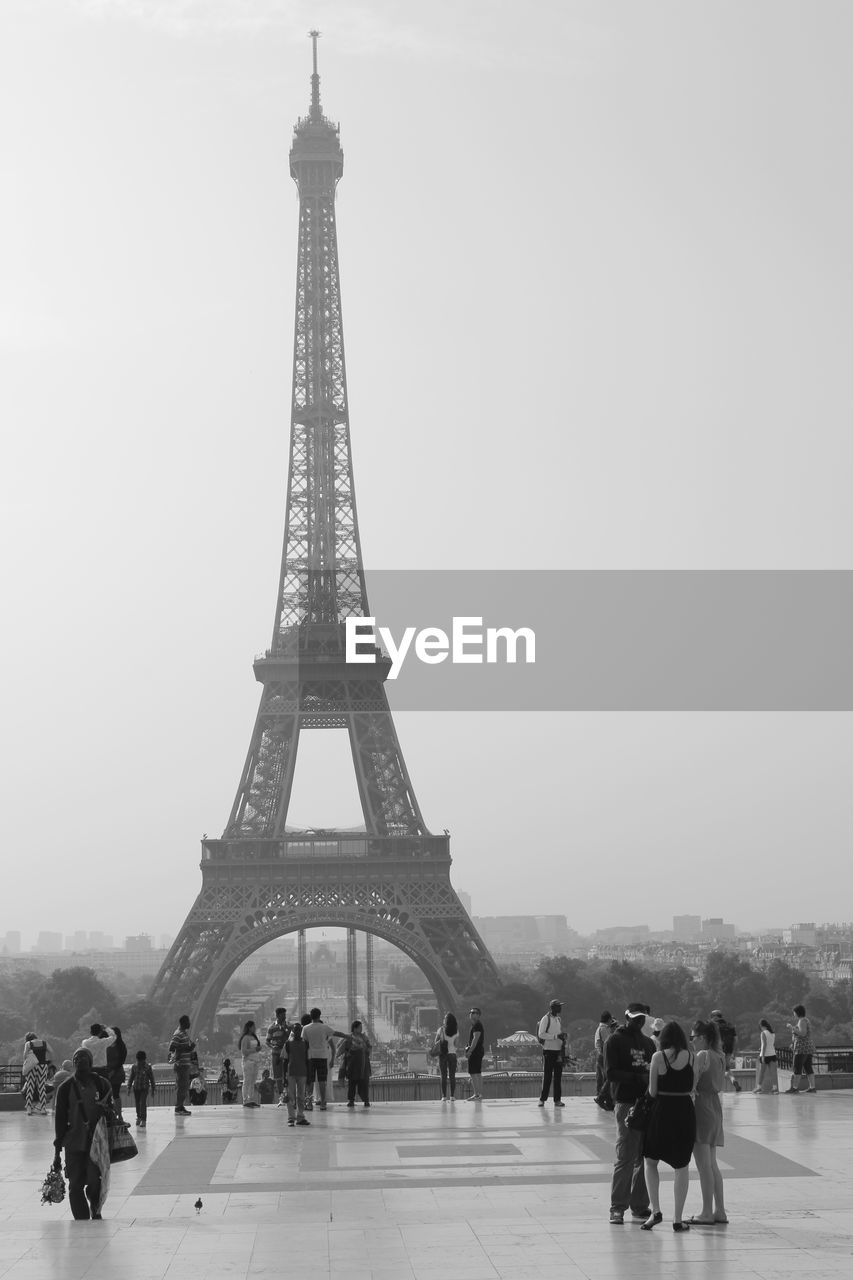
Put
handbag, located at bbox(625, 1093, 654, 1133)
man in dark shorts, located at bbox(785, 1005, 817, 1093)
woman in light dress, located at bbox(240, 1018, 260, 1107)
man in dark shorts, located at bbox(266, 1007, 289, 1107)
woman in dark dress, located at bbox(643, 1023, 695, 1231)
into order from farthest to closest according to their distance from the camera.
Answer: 1. man in dark shorts, located at bbox(785, 1005, 817, 1093)
2. man in dark shorts, located at bbox(266, 1007, 289, 1107)
3. woman in light dress, located at bbox(240, 1018, 260, 1107)
4. handbag, located at bbox(625, 1093, 654, 1133)
5. woman in dark dress, located at bbox(643, 1023, 695, 1231)

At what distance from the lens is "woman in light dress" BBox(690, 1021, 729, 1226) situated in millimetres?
13391

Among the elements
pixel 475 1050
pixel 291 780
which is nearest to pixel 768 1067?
pixel 475 1050

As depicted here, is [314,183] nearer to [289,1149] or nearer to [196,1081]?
[196,1081]

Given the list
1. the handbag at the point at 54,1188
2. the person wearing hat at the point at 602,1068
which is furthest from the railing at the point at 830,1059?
the handbag at the point at 54,1188

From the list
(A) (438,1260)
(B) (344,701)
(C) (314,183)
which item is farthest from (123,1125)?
(C) (314,183)

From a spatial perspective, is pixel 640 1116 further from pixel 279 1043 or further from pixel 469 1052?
pixel 279 1043

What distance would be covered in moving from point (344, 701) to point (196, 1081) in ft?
156

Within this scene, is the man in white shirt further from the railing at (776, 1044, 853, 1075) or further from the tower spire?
the tower spire

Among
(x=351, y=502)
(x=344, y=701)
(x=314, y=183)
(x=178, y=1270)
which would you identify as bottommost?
(x=178, y=1270)

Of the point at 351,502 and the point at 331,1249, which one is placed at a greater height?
the point at 351,502

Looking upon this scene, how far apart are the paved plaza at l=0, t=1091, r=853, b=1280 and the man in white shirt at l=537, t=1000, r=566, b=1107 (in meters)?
0.81

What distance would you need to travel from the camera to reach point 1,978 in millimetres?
159625

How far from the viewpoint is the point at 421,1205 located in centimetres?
1491

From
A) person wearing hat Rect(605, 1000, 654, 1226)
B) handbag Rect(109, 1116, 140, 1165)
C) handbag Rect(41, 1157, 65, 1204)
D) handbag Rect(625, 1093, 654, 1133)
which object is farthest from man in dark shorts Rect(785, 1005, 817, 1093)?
handbag Rect(41, 1157, 65, 1204)
